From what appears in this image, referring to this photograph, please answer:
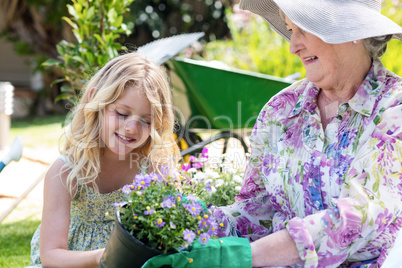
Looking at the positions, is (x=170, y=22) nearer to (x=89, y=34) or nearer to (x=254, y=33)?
(x=254, y=33)

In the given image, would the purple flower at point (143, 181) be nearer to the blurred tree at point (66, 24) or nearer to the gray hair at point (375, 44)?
the gray hair at point (375, 44)

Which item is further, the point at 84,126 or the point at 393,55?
the point at 393,55

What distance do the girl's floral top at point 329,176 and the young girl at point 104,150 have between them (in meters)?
0.43

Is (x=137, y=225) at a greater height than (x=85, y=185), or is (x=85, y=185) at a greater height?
(x=137, y=225)

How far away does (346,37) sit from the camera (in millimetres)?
1321

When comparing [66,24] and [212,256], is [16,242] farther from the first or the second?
[66,24]

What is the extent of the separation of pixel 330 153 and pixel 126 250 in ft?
2.10

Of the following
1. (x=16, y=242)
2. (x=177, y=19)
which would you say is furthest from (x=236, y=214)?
(x=177, y=19)

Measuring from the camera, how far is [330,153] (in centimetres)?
143

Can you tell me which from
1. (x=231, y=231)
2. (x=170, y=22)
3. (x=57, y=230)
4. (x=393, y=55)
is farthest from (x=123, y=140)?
(x=170, y=22)

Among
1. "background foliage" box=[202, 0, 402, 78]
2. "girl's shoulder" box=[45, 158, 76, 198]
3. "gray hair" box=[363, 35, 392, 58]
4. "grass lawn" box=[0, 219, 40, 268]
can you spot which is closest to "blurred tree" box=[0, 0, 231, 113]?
"background foliage" box=[202, 0, 402, 78]

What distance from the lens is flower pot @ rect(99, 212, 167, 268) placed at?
44.6 inches

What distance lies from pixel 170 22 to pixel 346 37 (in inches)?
319

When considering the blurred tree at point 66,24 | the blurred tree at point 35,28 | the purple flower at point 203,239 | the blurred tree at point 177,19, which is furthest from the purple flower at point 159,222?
the blurred tree at point 177,19
